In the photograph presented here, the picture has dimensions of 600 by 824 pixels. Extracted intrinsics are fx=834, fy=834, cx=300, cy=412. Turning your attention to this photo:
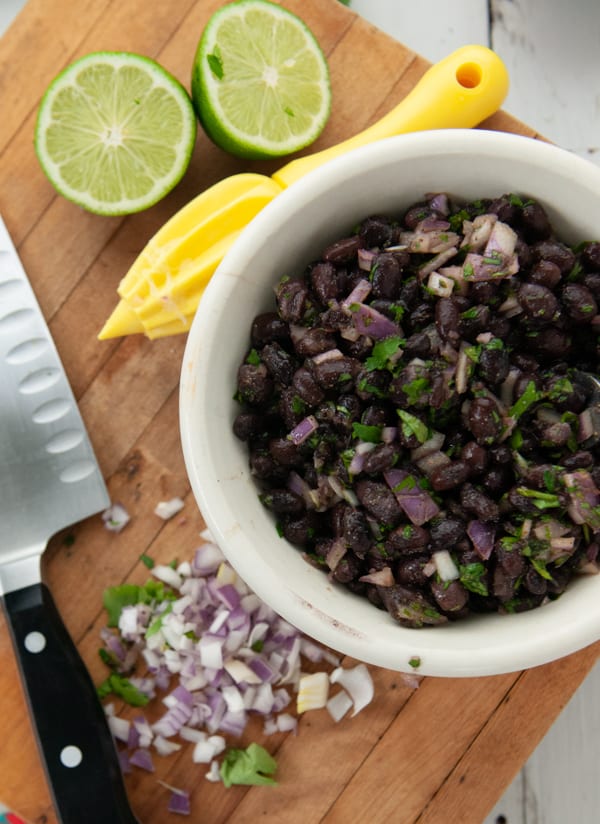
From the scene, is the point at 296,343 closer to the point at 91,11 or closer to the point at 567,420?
the point at 567,420

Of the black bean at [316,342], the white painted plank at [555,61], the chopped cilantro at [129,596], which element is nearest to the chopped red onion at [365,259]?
the black bean at [316,342]

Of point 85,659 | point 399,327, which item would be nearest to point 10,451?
point 85,659

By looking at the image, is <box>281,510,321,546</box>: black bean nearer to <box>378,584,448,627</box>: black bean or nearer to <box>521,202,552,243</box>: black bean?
<box>378,584,448,627</box>: black bean

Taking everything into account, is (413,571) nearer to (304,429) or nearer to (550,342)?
(304,429)

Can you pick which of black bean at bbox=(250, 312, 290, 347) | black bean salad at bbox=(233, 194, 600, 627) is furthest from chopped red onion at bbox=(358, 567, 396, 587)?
black bean at bbox=(250, 312, 290, 347)

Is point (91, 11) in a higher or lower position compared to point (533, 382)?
lower

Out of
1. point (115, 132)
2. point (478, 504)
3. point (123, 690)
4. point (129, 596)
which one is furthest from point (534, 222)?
point (123, 690)
